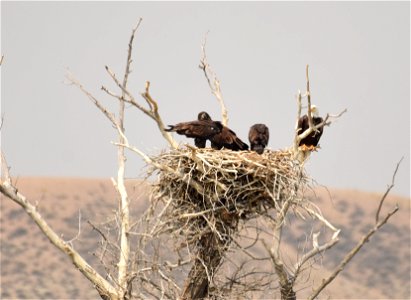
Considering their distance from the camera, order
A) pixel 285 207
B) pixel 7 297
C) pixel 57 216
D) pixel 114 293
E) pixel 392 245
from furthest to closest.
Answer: pixel 392 245 → pixel 57 216 → pixel 7 297 → pixel 114 293 → pixel 285 207

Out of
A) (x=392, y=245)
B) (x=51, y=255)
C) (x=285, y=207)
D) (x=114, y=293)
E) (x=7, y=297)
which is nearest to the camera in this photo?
(x=285, y=207)

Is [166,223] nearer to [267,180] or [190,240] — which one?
[190,240]

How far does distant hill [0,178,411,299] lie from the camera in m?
56.2

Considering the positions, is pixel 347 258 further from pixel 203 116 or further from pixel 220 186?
pixel 203 116

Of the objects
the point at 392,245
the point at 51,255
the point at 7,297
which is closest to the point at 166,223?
Result: the point at 7,297

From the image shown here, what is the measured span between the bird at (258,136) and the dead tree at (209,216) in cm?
74

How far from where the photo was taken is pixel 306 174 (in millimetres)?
10953

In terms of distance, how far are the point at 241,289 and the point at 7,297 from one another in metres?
43.3

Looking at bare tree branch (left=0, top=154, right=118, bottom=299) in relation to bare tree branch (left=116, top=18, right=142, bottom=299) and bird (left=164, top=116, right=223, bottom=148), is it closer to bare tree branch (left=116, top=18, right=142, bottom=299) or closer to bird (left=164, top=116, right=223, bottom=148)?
bare tree branch (left=116, top=18, right=142, bottom=299)

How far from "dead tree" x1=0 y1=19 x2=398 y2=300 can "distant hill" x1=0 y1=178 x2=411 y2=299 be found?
39952 millimetres

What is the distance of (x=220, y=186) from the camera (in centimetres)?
1052

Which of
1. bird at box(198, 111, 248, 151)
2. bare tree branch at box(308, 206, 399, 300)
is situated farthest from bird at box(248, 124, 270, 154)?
bare tree branch at box(308, 206, 399, 300)

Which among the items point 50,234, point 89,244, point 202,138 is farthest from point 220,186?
point 89,244

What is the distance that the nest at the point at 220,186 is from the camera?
34.5 ft
